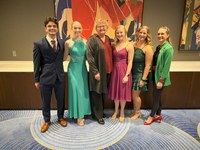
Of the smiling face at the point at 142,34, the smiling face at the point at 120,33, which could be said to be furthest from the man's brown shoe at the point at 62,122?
the smiling face at the point at 142,34

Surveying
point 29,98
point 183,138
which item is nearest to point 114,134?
point 183,138

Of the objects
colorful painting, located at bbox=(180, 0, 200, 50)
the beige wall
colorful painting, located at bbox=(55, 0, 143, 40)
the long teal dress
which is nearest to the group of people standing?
the long teal dress

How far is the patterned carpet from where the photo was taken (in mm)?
1926

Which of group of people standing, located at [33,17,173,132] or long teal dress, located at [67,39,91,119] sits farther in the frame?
long teal dress, located at [67,39,91,119]

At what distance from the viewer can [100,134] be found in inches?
83.6

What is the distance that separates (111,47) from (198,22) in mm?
1821

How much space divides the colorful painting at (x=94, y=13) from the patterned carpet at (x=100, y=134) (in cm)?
149

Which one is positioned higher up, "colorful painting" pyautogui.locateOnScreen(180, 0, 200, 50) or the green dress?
"colorful painting" pyautogui.locateOnScreen(180, 0, 200, 50)

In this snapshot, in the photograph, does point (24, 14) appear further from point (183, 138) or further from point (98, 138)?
point (183, 138)

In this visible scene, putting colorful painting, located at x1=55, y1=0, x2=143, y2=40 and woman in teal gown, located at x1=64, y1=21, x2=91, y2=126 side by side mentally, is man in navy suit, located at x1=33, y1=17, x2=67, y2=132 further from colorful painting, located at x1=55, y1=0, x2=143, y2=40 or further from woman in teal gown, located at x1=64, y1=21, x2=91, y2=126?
colorful painting, located at x1=55, y1=0, x2=143, y2=40

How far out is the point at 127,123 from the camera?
237 cm

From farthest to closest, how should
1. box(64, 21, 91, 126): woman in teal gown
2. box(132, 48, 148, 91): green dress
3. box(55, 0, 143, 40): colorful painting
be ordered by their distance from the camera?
1. box(55, 0, 143, 40): colorful painting
2. box(132, 48, 148, 91): green dress
3. box(64, 21, 91, 126): woman in teal gown

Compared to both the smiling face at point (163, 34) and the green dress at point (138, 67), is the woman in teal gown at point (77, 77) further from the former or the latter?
the smiling face at point (163, 34)

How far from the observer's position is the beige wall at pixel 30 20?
9.07 ft
